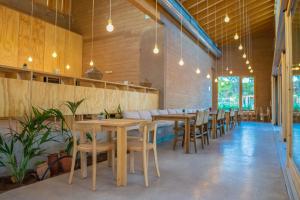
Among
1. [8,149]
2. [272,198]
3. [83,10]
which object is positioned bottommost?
[272,198]

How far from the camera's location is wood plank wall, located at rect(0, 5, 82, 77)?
7199 millimetres

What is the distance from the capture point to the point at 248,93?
1383 centimetres

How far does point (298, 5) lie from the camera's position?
284 centimetres

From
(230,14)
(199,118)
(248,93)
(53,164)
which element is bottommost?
(53,164)

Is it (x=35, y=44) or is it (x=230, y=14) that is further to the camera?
(x=230, y=14)

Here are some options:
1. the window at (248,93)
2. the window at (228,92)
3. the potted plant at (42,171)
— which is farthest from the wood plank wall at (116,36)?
the window at (248,93)

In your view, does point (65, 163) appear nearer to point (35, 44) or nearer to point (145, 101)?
point (145, 101)

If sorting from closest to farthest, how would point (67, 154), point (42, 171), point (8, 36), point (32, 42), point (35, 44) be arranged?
point (42, 171) → point (67, 154) → point (8, 36) → point (32, 42) → point (35, 44)

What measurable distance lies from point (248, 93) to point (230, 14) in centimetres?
563

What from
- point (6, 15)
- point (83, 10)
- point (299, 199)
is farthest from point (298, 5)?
point (83, 10)

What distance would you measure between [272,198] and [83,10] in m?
10.2

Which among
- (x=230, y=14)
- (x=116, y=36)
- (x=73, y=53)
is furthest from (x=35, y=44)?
(x=230, y=14)

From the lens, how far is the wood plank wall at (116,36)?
8531 millimetres

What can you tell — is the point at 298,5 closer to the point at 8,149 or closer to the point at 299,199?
the point at 299,199
